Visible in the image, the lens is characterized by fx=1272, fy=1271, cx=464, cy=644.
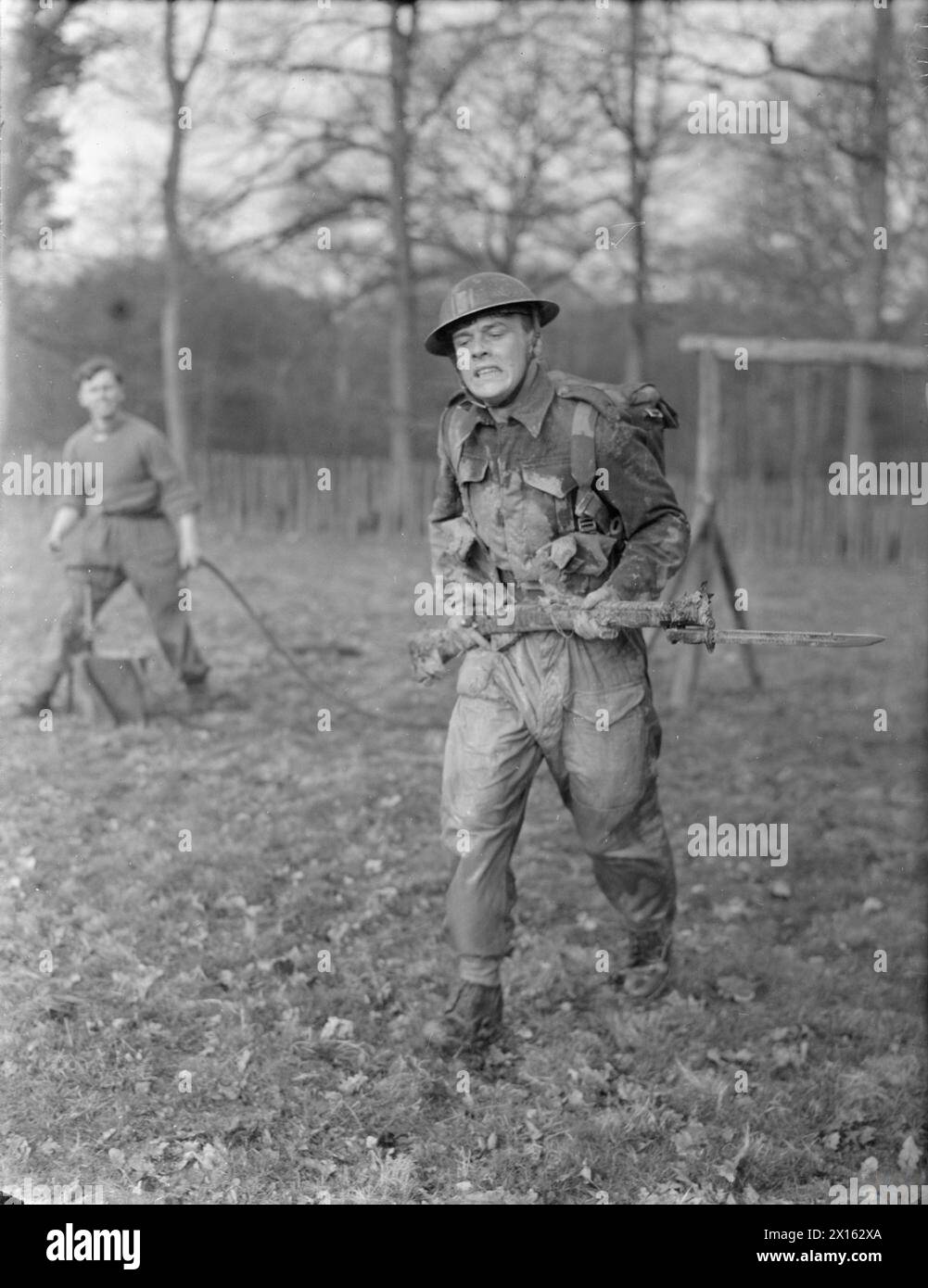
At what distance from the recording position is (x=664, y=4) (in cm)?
→ 783

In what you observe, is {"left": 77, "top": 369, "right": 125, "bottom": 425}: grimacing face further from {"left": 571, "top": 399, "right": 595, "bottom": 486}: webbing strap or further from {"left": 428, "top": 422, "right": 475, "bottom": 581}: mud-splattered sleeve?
{"left": 571, "top": 399, "right": 595, "bottom": 486}: webbing strap

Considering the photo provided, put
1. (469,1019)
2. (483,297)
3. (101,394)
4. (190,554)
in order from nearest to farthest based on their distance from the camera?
(483,297)
(469,1019)
(101,394)
(190,554)

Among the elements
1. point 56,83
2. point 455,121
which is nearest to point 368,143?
point 455,121

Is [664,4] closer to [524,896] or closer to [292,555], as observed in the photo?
[292,555]

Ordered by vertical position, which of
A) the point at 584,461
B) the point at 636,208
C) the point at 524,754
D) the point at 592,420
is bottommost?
the point at 524,754

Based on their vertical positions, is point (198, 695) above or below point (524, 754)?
below

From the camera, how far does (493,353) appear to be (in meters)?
3.43

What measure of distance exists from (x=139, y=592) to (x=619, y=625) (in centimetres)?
394

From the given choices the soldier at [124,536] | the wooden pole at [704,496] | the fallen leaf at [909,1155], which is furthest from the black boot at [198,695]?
the fallen leaf at [909,1155]

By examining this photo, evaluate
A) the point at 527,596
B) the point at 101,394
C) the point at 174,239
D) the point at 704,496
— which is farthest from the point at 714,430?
the point at 527,596

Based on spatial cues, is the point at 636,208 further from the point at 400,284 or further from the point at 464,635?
the point at 464,635

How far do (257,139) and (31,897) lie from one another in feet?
19.0

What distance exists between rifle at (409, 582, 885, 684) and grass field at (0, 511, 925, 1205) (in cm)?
114

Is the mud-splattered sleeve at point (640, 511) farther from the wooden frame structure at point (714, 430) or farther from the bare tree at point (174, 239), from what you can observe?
the bare tree at point (174, 239)
